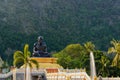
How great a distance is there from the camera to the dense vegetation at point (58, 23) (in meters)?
112

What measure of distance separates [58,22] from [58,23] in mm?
441

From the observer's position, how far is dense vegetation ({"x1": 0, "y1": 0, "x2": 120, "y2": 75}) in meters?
112

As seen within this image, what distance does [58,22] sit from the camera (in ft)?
406

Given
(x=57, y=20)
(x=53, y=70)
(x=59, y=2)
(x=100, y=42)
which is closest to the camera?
(x=53, y=70)

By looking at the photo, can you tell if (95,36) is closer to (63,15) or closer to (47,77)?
(63,15)

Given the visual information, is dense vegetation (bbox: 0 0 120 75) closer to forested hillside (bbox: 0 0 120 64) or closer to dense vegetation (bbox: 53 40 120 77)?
forested hillside (bbox: 0 0 120 64)

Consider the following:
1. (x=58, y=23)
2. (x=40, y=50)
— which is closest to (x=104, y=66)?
(x=40, y=50)

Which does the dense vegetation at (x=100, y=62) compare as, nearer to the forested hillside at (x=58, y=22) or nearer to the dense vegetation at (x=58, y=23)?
the dense vegetation at (x=58, y=23)

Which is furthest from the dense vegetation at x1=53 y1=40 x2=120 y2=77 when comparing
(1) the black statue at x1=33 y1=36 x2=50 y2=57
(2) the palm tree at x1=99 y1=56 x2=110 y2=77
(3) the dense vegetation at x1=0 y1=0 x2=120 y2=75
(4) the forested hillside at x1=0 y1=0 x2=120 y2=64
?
(4) the forested hillside at x1=0 y1=0 x2=120 y2=64

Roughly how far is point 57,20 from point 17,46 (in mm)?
19953

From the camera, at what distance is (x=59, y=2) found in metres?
133

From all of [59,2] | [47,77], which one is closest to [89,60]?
[47,77]

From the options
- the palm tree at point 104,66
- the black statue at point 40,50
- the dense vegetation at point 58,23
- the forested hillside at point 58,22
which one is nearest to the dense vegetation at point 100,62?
the palm tree at point 104,66

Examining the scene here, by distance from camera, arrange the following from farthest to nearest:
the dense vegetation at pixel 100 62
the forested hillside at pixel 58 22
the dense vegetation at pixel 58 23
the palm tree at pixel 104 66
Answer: the forested hillside at pixel 58 22, the dense vegetation at pixel 58 23, the palm tree at pixel 104 66, the dense vegetation at pixel 100 62
